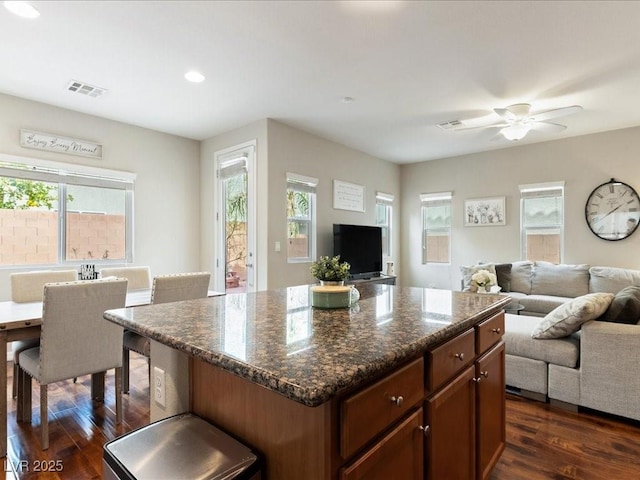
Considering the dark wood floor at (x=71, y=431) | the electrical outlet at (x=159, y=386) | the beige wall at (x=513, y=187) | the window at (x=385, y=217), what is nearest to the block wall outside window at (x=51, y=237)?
the dark wood floor at (x=71, y=431)

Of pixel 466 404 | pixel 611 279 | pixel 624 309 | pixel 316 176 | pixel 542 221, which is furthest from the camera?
pixel 542 221

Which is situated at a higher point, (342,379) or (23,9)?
(23,9)

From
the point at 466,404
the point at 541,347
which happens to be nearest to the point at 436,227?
the point at 541,347

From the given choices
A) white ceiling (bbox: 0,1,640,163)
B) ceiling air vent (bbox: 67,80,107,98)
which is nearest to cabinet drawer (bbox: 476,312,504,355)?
white ceiling (bbox: 0,1,640,163)

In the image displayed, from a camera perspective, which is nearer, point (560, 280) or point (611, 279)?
point (611, 279)

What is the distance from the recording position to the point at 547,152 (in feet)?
17.6

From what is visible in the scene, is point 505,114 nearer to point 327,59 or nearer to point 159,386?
point 327,59

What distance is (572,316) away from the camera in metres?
2.58

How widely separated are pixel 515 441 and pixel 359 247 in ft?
11.5

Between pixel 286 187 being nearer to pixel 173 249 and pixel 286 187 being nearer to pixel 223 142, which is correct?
pixel 223 142

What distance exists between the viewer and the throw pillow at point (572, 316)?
2531 mm

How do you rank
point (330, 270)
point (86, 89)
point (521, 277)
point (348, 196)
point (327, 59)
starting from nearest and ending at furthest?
point (330, 270)
point (327, 59)
point (86, 89)
point (521, 277)
point (348, 196)

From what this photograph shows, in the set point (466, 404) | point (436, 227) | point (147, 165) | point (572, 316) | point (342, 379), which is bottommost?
point (466, 404)

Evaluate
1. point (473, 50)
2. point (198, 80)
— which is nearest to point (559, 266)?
point (473, 50)
